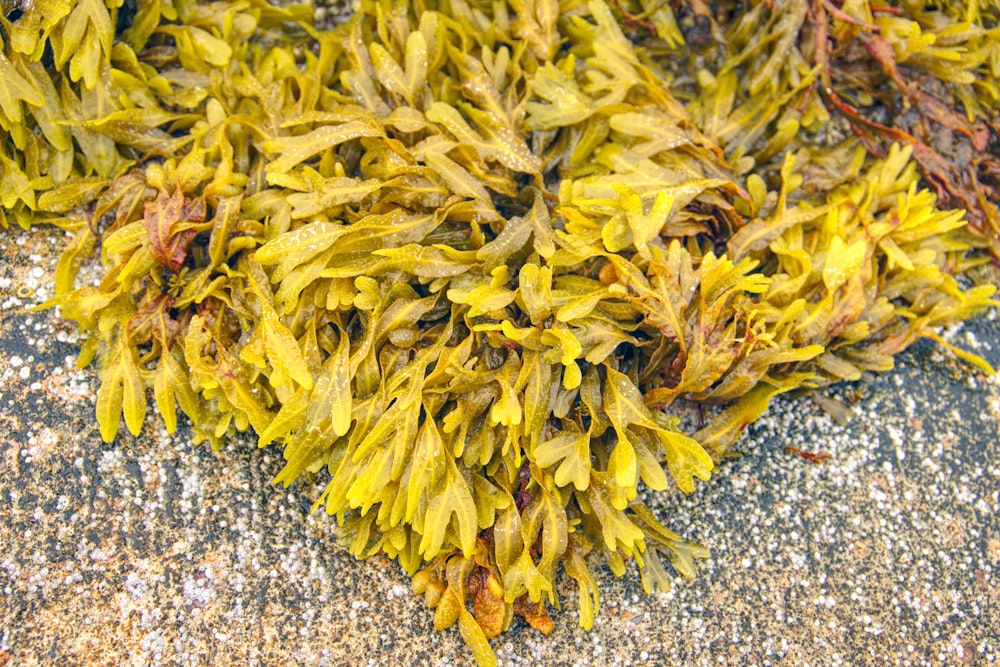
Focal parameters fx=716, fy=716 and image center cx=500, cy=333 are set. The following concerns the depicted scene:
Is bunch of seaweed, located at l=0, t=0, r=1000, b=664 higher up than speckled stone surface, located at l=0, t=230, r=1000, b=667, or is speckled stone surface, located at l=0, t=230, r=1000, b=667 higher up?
bunch of seaweed, located at l=0, t=0, r=1000, b=664

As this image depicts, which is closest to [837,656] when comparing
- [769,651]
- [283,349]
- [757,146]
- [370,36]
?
[769,651]

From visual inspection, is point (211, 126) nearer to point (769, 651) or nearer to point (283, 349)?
point (283, 349)

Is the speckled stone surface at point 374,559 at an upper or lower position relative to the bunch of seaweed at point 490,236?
lower

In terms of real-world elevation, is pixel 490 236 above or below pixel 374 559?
above
